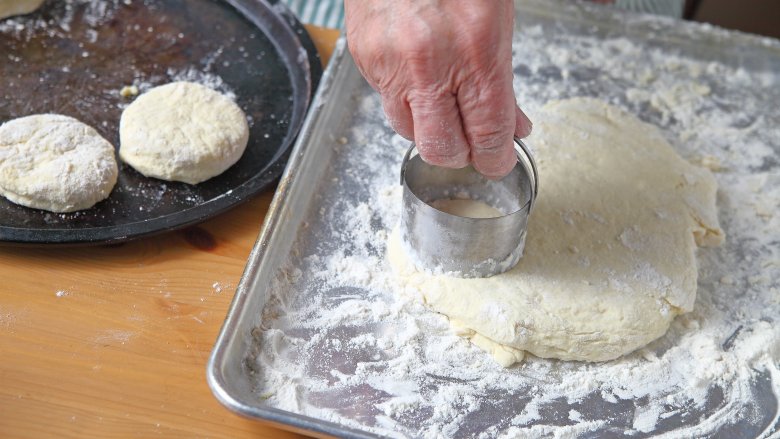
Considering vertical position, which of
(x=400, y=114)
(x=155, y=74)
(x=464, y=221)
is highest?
(x=400, y=114)

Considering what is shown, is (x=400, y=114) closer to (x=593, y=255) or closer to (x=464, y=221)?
(x=464, y=221)

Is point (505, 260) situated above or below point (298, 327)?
above

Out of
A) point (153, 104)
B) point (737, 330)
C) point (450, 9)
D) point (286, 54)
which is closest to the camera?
point (450, 9)

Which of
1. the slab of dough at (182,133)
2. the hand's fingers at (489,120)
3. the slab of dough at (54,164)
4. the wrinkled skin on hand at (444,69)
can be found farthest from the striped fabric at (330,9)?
the hand's fingers at (489,120)

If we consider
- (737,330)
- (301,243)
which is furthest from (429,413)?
(737,330)

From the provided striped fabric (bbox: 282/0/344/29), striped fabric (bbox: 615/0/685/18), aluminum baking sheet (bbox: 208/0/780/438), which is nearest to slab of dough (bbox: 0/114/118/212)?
aluminum baking sheet (bbox: 208/0/780/438)

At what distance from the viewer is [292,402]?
1239 millimetres

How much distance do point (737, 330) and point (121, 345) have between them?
1.18m

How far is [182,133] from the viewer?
1.59 metres

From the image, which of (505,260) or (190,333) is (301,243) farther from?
(505,260)

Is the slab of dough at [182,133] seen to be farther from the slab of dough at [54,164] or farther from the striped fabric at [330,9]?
the striped fabric at [330,9]

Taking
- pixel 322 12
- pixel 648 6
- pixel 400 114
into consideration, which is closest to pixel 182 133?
pixel 400 114

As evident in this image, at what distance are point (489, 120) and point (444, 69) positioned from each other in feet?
0.37

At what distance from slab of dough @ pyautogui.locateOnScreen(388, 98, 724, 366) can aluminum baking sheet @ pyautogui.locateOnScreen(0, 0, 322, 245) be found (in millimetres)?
423
